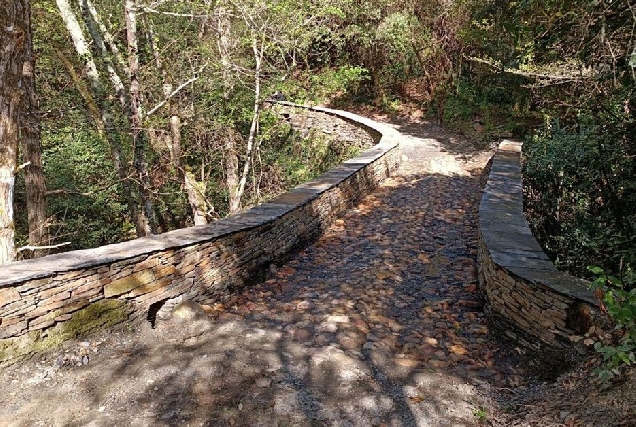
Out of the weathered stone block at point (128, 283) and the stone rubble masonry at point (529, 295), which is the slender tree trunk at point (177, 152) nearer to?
the weathered stone block at point (128, 283)

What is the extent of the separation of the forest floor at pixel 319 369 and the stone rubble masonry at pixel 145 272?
0.62ft

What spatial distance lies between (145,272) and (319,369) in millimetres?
1746

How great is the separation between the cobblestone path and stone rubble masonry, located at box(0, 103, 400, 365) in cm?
20

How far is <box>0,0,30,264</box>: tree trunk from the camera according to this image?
383 centimetres

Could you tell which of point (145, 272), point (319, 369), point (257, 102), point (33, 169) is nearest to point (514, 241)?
point (319, 369)

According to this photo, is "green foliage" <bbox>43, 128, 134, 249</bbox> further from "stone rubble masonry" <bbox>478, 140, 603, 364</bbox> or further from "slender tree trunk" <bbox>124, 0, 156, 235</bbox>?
"stone rubble masonry" <bbox>478, 140, 603, 364</bbox>

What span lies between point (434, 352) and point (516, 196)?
3.24 m

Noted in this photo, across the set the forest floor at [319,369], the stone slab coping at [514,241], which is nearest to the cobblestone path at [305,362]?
the forest floor at [319,369]

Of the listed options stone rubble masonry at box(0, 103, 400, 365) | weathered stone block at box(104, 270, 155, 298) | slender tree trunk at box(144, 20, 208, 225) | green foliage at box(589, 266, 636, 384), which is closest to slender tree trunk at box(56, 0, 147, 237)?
slender tree trunk at box(144, 20, 208, 225)

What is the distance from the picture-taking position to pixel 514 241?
164 inches

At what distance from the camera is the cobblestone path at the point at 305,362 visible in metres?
2.68

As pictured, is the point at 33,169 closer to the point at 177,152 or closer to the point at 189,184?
the point at 177,152

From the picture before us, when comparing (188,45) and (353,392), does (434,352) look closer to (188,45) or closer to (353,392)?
(353,392)

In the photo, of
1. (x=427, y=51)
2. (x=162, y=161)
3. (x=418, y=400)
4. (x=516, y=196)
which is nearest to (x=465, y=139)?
(x=427, y=51)
